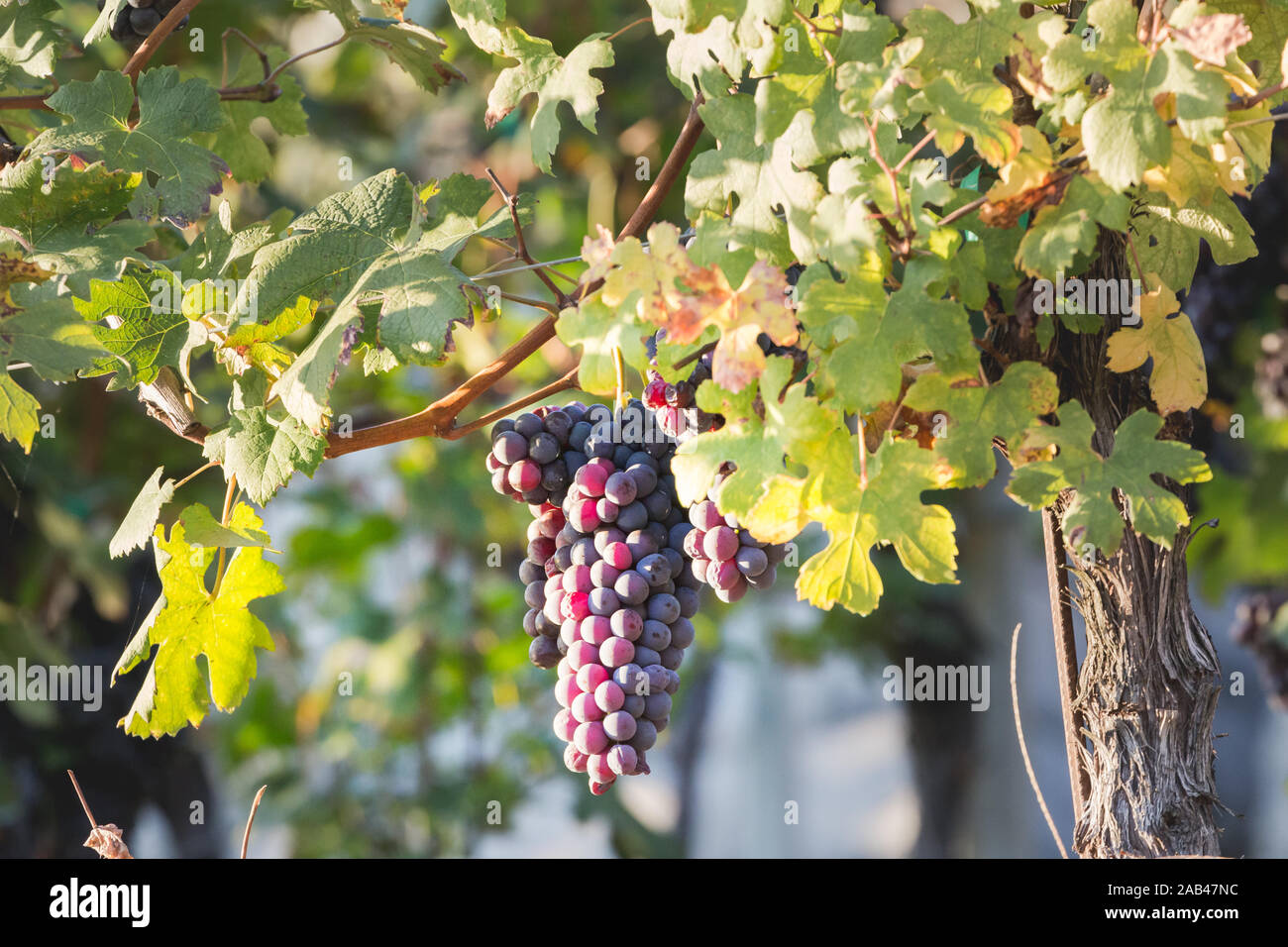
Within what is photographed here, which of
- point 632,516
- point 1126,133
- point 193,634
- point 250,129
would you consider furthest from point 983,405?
point 250,129

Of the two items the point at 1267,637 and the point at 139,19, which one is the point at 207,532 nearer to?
the point at 139,19

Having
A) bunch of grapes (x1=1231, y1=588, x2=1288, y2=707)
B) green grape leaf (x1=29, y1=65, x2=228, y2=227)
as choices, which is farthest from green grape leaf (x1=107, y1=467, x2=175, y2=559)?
bunch of grapes (x1=1231, y1=588, x2=1288, y2=707)

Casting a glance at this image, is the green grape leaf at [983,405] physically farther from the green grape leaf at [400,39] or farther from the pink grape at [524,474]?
the green grape leaf at [400,39]

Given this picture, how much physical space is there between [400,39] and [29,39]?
378 millimetres

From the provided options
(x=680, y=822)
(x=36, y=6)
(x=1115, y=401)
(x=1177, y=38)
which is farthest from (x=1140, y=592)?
(x=680, y=822)

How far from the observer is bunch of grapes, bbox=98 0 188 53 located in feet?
4.00

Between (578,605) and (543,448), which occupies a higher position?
(543,448)

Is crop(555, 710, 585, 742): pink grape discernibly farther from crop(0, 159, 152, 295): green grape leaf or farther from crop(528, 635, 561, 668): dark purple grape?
crop(0, 159, 152, 295): green grape leaf

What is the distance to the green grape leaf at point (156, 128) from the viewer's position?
3.36ft

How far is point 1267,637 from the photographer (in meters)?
2.20

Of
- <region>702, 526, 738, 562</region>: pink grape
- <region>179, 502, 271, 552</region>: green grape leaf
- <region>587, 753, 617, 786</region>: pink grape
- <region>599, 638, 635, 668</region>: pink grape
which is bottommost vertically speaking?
<region>587, 753, 617, 786</region>: pink grape

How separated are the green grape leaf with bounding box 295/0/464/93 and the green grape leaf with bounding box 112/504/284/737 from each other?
0.55 metres

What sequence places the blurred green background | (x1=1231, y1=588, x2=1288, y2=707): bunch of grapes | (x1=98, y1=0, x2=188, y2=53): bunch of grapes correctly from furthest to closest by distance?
1. the blurred green background
2. (x1=1231, y1=588, x2=1288, y2=707): bunch of grapes
3. (x1=98, y1=0, x2=188, y2=53): bunch of grapes
